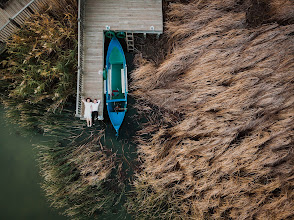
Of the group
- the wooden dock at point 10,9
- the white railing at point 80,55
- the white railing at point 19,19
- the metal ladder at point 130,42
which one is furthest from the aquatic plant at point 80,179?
the wooden dock at point 10,9

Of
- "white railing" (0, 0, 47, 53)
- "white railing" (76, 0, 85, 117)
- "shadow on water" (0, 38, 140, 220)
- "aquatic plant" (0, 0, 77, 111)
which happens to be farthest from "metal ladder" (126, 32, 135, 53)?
"white railing" (0, 0, 47, 53)

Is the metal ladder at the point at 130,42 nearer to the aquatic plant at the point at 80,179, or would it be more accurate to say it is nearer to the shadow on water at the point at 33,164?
the shadow on water at the point at 33,164

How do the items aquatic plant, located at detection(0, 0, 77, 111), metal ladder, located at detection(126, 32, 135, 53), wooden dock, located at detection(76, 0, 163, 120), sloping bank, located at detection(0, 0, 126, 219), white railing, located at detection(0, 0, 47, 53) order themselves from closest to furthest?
white railing, located at detection(0, 0, 47, 53), aquatic plant, located at detection(0, 0, 77, 111), sloping bank, located at detection(0, 0, 126, 219), wooden dock, located at detection(76, 0, 163, 120), metal ladder, located at detection(126, 32, 135, 53)

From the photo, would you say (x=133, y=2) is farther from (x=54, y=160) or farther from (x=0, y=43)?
(x=54, y=160)

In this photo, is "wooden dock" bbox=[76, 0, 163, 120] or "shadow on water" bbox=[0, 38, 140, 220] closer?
"wooden dock" bbox=[76, 0, 163, 120]

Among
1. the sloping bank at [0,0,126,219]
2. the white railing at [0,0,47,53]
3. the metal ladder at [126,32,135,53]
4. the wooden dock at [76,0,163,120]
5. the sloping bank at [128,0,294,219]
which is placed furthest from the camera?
the metal ladder at [126,32,135,53]

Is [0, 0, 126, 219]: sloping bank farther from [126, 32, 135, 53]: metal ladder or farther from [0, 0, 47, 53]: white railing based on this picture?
[126, 32, 135, 53]: metal ladder

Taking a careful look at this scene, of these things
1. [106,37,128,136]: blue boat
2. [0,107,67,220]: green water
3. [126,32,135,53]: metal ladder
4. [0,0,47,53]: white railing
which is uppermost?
[0,0,47,53]: white railing

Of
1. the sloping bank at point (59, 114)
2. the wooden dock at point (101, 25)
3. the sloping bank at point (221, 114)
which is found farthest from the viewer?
the wooden dock at point (101, 25)
